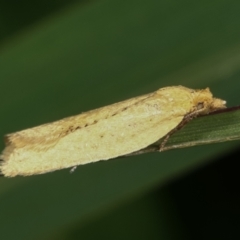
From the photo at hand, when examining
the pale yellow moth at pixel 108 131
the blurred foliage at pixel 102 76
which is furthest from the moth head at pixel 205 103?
the blurred foliage at pixel 102 76

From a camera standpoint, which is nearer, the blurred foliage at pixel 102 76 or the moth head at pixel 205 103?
the moth head at pixel 205 103

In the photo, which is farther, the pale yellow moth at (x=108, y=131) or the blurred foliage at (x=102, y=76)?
the blurred foliage at (x=102, y=76)

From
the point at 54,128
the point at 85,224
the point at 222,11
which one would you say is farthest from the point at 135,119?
the point at 85,224

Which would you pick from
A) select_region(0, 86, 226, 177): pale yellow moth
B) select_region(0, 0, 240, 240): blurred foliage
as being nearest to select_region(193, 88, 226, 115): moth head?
select_region(0, 86, 226, 177): pale yellow moth

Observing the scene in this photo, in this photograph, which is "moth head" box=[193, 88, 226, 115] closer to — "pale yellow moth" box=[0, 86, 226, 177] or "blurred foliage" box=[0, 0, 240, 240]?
"pale yellow moth" box=[0, 86, 226, 177]

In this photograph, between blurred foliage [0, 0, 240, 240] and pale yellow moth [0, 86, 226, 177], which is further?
blurred foliage [0, 0, 240, 240]

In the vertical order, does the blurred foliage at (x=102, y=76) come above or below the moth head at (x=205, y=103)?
above

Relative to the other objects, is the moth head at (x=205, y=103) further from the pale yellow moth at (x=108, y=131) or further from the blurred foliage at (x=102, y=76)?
the blurred foliage at (x=102, y=76)
